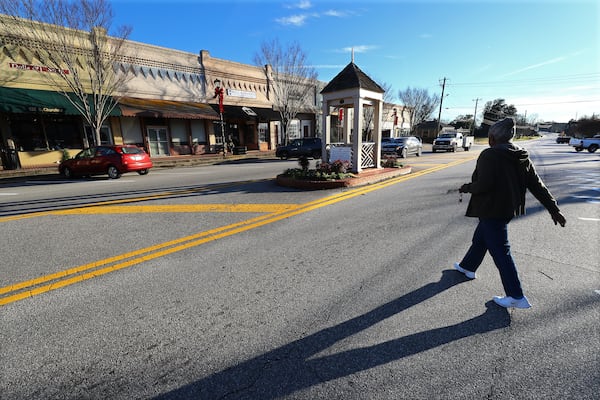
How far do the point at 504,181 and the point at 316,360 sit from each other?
2326 mm

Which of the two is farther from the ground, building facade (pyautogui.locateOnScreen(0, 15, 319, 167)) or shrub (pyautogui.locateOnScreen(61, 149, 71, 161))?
building facade (pyautogui.locateOnScreen(0, 15, 319, 167))

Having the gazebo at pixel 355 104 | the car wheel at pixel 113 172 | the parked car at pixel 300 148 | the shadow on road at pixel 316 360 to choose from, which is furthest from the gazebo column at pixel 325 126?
the parked car at pixel 300 148

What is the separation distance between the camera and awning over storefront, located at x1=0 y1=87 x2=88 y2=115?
13852 mm

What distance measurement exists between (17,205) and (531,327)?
10682 millimetres

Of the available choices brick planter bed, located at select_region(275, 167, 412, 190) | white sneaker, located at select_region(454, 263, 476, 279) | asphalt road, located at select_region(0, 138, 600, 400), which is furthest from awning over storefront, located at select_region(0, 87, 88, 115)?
white sneaker, located at select_region(454, 263, 476, 279)

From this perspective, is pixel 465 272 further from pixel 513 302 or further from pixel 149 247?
pixel 149 247

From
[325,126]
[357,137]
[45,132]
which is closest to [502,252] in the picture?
[357,137]

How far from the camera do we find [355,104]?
1045cm

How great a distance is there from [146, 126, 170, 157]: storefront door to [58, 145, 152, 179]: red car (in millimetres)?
8025

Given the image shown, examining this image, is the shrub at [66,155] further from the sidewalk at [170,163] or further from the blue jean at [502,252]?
the blue jean at [502,252]

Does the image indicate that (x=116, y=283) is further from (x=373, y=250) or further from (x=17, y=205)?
(x=17, y=205)

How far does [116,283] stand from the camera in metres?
3.33

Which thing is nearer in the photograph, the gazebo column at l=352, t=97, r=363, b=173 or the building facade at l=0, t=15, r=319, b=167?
the gazebo column at l=352, t=97, r=363, b=173

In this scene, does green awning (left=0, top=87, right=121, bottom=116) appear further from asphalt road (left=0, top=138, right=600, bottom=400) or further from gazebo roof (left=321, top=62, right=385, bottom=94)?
gazebo roof (left=321, top=62, right=385, bottom=94)
